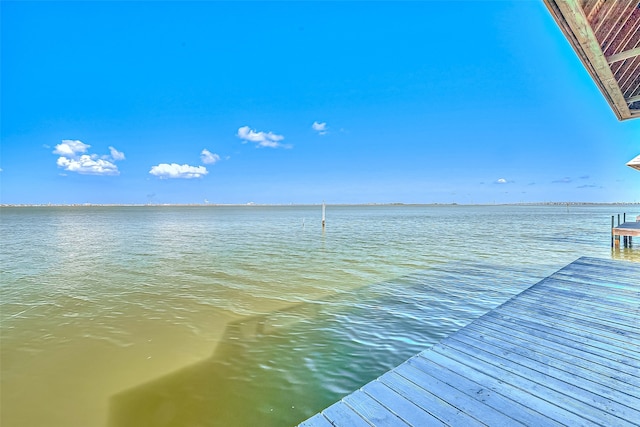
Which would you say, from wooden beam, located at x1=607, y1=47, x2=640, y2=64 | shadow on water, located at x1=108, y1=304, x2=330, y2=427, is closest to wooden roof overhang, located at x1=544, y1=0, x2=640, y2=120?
wooden beam, located at x1=607, y1=47, x2=640, y2=64

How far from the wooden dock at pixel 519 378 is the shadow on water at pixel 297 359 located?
1.34 meters

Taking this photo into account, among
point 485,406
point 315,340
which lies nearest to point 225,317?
point 315,340

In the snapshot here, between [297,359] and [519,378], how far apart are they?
3.15 m

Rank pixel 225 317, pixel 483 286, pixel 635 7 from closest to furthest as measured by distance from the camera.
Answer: pixel 635 7, pixel 225 317, pixel 483 286

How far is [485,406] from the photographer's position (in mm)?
2713

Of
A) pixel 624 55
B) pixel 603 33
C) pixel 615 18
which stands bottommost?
pixel 624 55

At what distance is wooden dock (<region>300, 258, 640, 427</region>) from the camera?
2.58 m

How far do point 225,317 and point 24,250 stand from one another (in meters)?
17.3

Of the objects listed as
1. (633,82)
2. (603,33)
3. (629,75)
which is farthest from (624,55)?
(633,82)

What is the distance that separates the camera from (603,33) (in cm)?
393

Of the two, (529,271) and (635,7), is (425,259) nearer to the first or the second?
(529,271)

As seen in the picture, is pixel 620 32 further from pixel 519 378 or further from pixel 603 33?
pixel 519 378

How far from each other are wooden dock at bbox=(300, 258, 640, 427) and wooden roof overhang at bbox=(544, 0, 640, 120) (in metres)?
3.53

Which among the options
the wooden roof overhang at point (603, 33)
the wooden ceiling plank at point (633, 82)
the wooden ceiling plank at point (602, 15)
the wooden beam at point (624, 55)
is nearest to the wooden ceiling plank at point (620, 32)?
the wooden roof overhang at point (603, 33)
